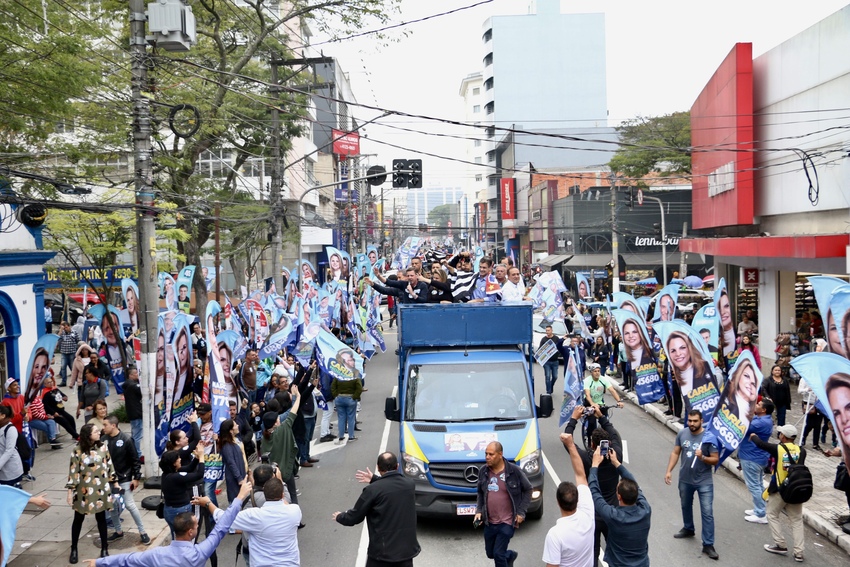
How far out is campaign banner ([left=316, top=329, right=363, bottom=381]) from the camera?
14.0 meters

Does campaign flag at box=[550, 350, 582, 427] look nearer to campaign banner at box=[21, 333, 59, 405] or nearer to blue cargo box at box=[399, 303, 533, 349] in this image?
blue cargo box at box=[399, 303, 533, 349]

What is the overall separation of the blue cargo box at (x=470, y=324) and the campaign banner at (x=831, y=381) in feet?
13.6

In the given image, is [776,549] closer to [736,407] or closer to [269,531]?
[736,407]

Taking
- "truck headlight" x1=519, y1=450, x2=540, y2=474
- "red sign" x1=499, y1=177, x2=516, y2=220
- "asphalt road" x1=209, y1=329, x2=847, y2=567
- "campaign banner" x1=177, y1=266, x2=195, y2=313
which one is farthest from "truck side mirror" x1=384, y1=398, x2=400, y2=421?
"red sign" x1=499, y1=177, x2=516, y2=220

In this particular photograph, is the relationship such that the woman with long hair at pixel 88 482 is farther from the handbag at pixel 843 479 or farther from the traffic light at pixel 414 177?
the traffic light at pixel 414 177

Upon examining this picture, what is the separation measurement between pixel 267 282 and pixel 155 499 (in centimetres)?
2143

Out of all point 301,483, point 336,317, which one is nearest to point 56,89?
point 301,483

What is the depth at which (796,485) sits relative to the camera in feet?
28.7

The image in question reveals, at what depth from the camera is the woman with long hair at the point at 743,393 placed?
9.81 meters

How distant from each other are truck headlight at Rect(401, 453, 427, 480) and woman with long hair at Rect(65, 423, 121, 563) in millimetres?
3487

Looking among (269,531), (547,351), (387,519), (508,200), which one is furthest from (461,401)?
(508,200)

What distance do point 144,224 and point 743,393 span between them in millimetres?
9013

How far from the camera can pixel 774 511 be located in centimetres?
921

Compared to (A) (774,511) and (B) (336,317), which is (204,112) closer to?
(B) (336,317)
